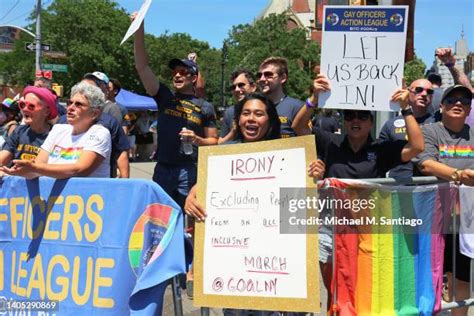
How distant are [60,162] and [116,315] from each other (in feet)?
3.89

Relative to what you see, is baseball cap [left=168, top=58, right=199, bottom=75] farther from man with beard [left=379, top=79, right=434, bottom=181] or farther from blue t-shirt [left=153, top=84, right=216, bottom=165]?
man with beard [left=379, top=79, right=434, bottom=181]

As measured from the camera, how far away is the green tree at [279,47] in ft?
160

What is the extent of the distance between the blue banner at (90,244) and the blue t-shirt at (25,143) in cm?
77

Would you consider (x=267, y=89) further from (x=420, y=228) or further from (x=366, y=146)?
(x=420, y=228)

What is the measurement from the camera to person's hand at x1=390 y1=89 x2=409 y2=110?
3840 millimetres

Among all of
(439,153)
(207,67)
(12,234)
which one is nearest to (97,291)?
(12,234)

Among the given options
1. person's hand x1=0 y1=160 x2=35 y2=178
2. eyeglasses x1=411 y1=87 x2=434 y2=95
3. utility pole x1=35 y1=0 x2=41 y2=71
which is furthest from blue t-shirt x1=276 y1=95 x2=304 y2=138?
utility pole x1=35 y1=0 x2=41 y2=71

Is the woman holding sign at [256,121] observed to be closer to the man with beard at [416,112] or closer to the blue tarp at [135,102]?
the man with beard at [416,112]

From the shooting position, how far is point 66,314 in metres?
3.81

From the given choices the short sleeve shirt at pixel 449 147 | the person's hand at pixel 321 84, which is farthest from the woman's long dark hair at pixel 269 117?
the short sleeve shirt at pixel 449 147

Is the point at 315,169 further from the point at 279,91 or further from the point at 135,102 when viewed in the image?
the point at 135,102

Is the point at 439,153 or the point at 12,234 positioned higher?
the point at 439,153

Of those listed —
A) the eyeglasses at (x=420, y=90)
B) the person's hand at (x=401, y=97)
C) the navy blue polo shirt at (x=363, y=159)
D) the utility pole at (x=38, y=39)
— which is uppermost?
the utility pole at (x=38, y=39)

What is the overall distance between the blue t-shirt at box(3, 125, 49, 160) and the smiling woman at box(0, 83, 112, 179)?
565 millimetres
